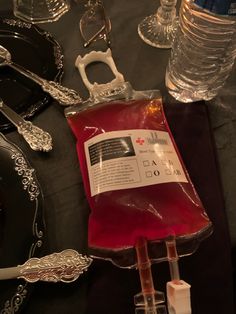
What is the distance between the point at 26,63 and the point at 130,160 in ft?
0.88

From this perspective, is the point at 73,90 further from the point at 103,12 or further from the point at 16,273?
the point at 16,273

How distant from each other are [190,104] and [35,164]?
0.78ft

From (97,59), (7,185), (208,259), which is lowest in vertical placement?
(208,259)


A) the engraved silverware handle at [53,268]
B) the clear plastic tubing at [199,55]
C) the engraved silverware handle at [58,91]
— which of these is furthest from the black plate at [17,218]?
the clear plastic tubing at [199,55]

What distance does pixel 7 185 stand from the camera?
496mm

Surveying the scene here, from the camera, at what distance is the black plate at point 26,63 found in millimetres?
594

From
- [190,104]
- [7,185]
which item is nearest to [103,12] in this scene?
[190,104]

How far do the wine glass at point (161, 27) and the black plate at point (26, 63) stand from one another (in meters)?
0.15

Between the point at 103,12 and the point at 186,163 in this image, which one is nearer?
the point at 186,163

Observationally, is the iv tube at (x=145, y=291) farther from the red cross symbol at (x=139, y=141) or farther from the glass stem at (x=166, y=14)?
the glass stem at (x=166, y=14)

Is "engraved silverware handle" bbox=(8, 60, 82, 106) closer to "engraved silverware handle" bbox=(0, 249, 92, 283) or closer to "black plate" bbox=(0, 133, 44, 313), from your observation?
"black plate" bbox=(0, 133, 44, 313)

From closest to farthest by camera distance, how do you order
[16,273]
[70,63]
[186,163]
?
[16,273], [186,163], [70,63]

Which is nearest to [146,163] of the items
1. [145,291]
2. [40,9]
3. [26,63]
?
[145,291]

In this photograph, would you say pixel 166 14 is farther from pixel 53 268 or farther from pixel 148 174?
pixel 53 268
